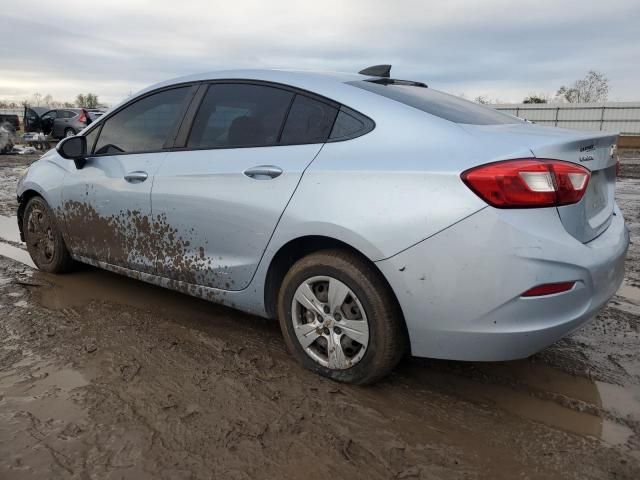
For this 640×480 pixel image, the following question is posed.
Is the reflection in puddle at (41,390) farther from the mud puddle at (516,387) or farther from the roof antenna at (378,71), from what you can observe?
the roof antenna at (378,71)

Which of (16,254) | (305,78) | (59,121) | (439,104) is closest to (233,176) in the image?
(305,78)

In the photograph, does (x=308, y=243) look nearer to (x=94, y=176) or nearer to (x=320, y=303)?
(x=320, y=303)

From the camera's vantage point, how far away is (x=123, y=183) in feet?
11.8

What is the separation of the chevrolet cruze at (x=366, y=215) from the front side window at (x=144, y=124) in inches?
0.6

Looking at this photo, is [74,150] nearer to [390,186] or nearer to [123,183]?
[123,183]

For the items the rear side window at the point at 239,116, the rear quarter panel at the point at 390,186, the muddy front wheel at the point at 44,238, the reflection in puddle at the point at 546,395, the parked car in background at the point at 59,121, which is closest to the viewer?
the rear quarter panel at the point at 390,186

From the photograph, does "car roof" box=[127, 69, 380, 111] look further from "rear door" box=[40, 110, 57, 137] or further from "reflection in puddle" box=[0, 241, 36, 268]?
"rear door" box=[40, 110, 57, 137]

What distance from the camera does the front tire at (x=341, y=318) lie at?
2.47 metres

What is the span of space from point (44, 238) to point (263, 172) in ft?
8.96

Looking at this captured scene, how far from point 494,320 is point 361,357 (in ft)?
2.27

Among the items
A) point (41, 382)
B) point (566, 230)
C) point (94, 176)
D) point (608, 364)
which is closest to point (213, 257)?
point (41, 382)

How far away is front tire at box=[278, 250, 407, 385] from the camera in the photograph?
97.3 inches

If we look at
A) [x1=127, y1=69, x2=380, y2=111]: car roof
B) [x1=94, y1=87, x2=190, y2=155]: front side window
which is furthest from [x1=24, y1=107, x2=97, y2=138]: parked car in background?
[x1=127, y1=69, x2=380, y2=111]: car roof

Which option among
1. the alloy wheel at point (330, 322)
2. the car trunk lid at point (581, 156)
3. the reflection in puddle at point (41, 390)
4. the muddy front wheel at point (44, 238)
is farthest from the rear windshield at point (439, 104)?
the muddy front wheel at point (44, 238)
